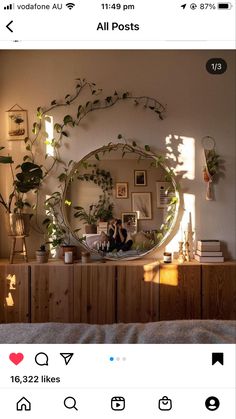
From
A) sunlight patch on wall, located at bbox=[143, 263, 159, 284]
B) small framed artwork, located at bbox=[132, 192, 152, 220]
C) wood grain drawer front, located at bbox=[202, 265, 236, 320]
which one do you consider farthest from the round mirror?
wood grain drawer front, located at bbox=[202, 265, 236, 320]

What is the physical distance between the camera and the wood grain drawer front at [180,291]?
1.32m

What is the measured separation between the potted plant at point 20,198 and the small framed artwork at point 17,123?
164mm

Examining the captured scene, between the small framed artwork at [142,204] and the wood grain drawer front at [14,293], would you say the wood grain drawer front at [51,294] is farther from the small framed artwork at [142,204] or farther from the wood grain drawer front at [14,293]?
the small framed artwork at [142,204]

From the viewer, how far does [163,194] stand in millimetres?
1434

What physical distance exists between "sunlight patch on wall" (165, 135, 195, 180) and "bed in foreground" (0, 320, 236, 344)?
96 centimetres

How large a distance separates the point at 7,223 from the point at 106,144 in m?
0.58

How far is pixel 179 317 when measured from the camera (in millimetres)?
1319
